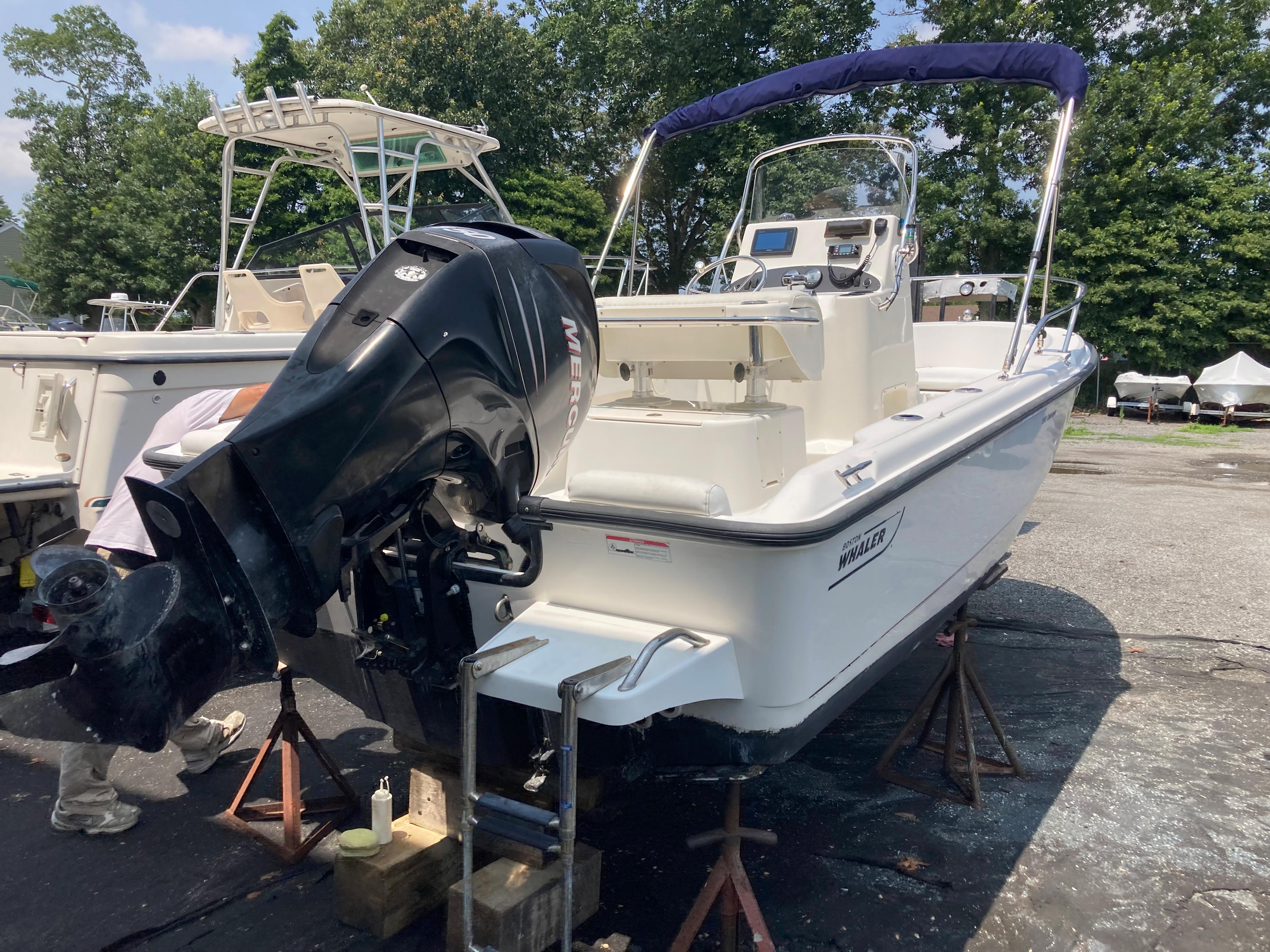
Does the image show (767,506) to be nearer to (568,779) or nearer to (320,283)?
(568,779)

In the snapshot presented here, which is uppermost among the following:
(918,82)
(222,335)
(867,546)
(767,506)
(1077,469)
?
(918,82)

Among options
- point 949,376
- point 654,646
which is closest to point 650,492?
point 654,646

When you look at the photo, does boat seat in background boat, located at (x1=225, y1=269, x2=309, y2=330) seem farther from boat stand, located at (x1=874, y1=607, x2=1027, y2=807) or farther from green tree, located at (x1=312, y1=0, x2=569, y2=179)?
green tree, located at (x1=312, y1=0, x2=569, y2=179)

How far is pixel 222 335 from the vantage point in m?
4.65

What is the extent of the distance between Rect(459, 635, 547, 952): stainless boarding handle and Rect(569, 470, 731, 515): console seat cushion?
46cm

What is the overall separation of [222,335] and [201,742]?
2.27 m

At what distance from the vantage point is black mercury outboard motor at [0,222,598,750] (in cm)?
161

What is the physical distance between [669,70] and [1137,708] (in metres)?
17.3

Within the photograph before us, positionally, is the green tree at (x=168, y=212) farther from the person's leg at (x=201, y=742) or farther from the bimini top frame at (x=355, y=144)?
the person's leg at (x=201, y=742)

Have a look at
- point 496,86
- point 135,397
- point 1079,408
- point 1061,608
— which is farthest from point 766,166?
point 496,86

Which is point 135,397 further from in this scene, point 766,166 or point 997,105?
point 997,105

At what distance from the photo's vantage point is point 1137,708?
373cm

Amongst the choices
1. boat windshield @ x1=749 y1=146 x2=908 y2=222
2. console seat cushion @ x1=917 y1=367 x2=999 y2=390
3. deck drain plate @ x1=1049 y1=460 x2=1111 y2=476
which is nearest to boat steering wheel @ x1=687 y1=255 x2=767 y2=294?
boat windshield @ x1=749 y1=146 x2=908 y2=222

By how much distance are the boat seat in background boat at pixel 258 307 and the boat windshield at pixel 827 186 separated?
2.95 metres
